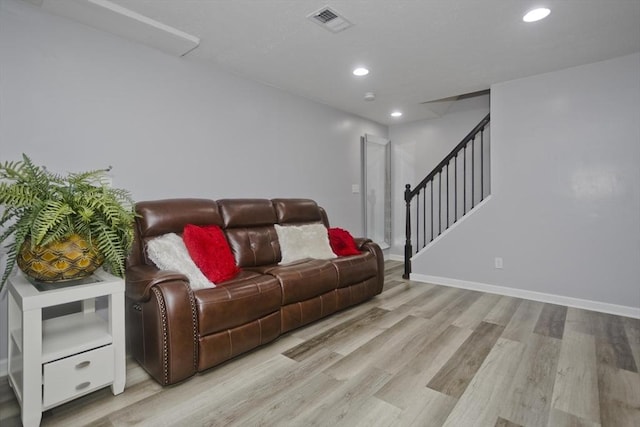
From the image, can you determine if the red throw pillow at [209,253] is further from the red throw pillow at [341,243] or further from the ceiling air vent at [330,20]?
the ceiling air vent at [330,20]

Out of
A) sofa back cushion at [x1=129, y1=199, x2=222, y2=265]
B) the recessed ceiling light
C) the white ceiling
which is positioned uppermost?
the white ceiling

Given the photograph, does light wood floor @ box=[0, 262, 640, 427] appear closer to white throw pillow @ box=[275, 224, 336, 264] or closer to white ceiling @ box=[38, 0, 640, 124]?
white throw pillow @ box=[275, 224, 336, 264]

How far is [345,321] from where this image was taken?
113 inches

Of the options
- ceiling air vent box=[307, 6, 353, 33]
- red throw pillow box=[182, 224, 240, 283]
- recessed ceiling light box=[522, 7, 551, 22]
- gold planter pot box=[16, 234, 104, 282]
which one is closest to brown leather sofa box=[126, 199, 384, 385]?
red throw pillow box=[182, 224, 240, 283]

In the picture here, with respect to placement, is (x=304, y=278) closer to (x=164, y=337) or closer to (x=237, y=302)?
(x=237, y=302)

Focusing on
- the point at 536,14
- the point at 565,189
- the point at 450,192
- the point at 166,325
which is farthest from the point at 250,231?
the point at 450,192

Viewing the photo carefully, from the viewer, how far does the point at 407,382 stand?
1.91 metres

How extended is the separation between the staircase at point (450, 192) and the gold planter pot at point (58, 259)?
142 inches

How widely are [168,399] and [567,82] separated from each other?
14.3 ft

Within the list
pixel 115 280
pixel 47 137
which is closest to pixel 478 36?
pixel 115 280

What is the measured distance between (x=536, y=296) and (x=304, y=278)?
2.64 m

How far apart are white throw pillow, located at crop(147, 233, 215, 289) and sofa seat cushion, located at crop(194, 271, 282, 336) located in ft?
0.47

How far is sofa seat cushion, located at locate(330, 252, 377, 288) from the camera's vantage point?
117 inches

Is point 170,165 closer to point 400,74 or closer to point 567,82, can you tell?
point 400,74
